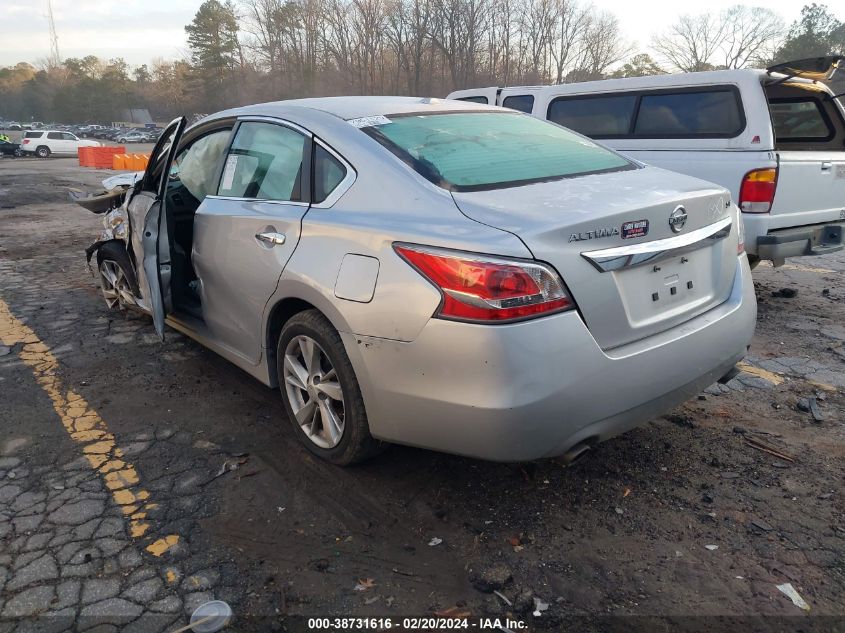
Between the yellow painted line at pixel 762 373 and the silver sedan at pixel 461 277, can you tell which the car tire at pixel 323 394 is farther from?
the yellow painted line at pixel 762 373

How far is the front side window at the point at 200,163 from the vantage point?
414 centimetres

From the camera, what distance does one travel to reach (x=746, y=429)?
11.4 feet

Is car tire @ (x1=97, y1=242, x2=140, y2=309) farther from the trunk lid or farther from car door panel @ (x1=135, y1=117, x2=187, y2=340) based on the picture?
the trunk lid

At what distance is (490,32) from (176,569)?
73.0 meters

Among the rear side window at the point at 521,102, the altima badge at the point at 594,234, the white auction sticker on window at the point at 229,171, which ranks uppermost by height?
the rear side window at the point at 521,102

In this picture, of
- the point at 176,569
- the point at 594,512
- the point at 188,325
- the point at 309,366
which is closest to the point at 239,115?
the point at 188,325

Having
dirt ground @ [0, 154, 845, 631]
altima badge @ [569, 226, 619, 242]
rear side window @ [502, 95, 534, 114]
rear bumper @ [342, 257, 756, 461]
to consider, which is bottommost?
dirt ground @ [0, 154, 845, 631]

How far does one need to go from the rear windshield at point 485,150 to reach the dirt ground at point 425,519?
139cm

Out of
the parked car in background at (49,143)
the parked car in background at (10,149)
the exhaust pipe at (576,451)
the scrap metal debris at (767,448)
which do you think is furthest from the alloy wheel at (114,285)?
the parked car in background at (10,149)

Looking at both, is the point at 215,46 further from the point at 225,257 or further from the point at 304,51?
the point at 225,257

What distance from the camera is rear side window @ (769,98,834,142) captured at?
6.52 metres

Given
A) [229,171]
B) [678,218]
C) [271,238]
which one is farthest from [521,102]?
[678,218]

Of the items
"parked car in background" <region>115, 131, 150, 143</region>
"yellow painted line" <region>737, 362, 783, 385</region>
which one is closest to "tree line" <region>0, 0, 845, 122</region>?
"parked car in background" <region>115, 131, 150, 143</region>

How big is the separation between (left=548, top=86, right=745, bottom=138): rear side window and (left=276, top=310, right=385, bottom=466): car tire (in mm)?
4660
